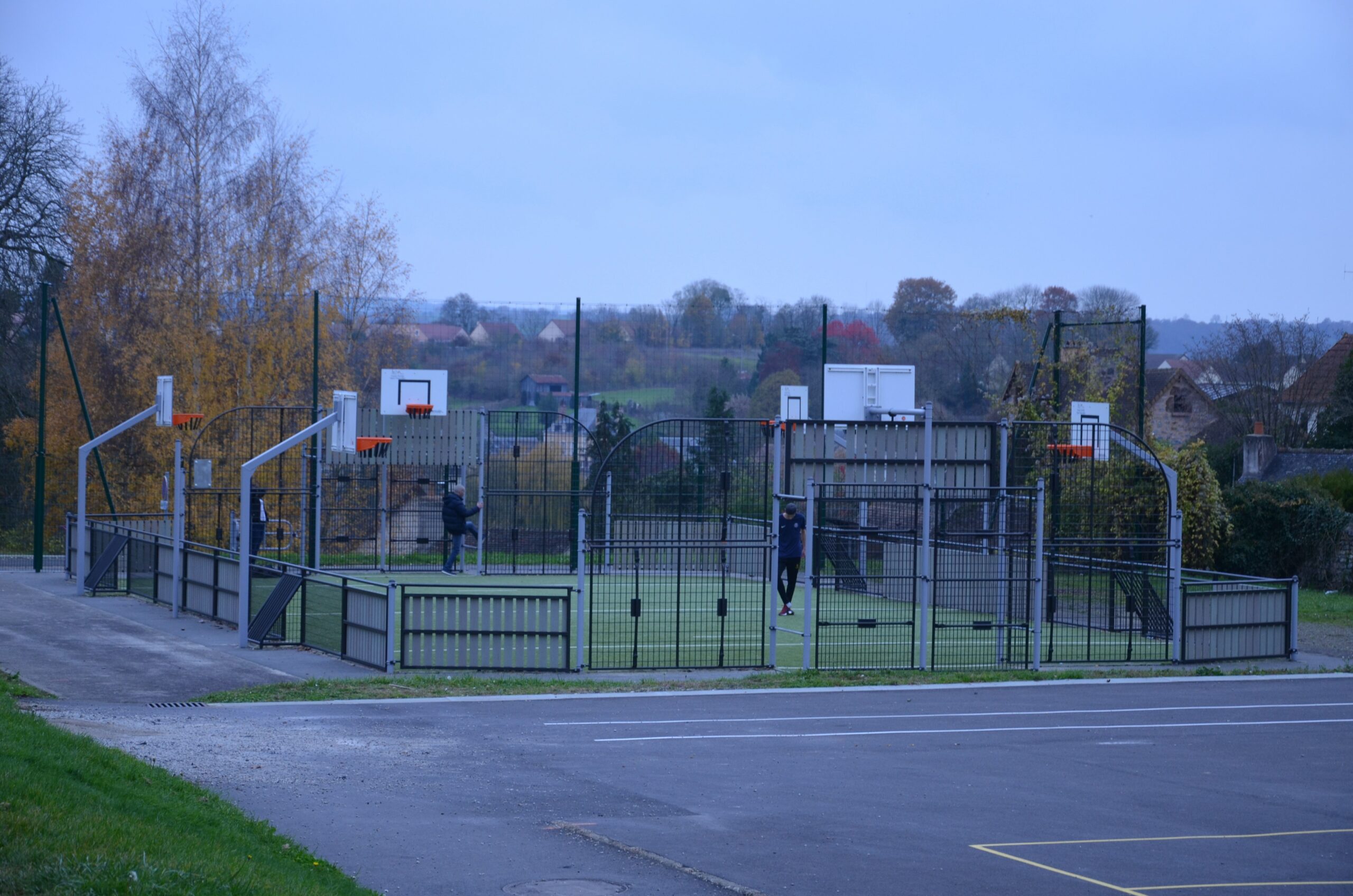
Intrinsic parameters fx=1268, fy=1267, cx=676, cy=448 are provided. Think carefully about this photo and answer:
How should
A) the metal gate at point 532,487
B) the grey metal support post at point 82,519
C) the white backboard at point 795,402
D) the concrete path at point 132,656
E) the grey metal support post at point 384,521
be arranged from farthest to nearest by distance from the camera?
the metal gate at point 532,487 → the grey metal support post at point 384,521 → the white backboard at point 795,402 → the grey metal support post at point 82,519 → the concrete path at point 132,656

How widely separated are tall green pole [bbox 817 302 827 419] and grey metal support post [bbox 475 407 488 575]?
6543mm

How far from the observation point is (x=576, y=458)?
25.7 m

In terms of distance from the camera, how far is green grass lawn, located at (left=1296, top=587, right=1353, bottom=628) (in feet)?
71.6

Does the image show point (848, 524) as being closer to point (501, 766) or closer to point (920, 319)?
point (920, 319)

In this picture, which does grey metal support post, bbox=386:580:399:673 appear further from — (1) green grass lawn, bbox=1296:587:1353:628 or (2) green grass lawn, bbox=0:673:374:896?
(1) green grass lawn, bbox=1296:587:1353:628

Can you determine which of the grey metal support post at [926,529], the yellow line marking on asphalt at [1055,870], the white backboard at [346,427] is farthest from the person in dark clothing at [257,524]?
the yellow line marking on asphalt at [1055,870]

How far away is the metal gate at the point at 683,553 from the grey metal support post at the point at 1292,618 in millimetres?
7007

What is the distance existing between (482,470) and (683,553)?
5.90 metres

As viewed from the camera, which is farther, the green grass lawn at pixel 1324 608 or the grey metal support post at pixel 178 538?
the green grass lawn at pixel 1324 608

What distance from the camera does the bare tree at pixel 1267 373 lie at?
4972cm

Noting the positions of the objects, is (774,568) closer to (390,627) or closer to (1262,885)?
(390,627)

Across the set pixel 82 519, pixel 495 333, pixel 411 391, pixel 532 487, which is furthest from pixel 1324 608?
pixel 82 519

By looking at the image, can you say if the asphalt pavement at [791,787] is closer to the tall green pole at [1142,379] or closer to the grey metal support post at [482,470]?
the tall green pole at [1142,379]

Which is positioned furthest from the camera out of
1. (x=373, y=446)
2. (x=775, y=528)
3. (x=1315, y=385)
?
(x=1315, y=385)
